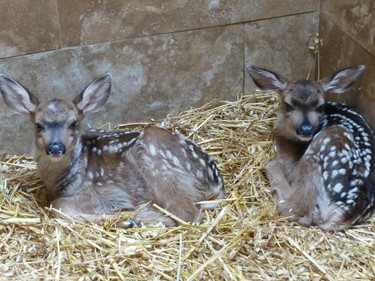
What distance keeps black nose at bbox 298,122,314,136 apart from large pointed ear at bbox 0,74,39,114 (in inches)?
73.9

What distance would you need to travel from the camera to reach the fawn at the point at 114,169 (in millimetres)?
5039

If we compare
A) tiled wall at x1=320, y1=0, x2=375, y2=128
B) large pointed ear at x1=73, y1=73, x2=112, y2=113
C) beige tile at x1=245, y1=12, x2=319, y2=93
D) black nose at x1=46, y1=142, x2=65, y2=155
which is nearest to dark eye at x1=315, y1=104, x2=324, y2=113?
tiled wall at x1=320, y1=0, x2=375, y2=128

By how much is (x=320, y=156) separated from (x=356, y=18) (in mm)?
1186

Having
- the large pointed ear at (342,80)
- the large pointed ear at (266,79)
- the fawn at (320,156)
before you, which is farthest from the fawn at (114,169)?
the large pointed ear at (342,80)

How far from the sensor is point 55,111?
5.00 m

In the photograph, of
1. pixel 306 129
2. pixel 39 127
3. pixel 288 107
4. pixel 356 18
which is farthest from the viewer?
pixel 356 18

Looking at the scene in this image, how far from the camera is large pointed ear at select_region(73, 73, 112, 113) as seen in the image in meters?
5.18

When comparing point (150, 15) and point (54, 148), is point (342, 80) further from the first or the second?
point (54, 148)

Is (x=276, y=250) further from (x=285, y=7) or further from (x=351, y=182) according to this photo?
(x=285, y=7)

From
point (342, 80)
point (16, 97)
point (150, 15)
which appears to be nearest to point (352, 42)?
point (342, 80)

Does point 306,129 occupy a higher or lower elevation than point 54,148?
lower

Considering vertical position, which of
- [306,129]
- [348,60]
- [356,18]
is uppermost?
[356,18]

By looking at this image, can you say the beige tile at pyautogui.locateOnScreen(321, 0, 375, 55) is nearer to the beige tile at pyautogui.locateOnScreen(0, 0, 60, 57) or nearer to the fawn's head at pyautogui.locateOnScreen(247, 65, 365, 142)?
the fawn's head at pyautogui.locateOnScreen(247, 65, 365, 142)

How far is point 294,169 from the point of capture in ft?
17.9
